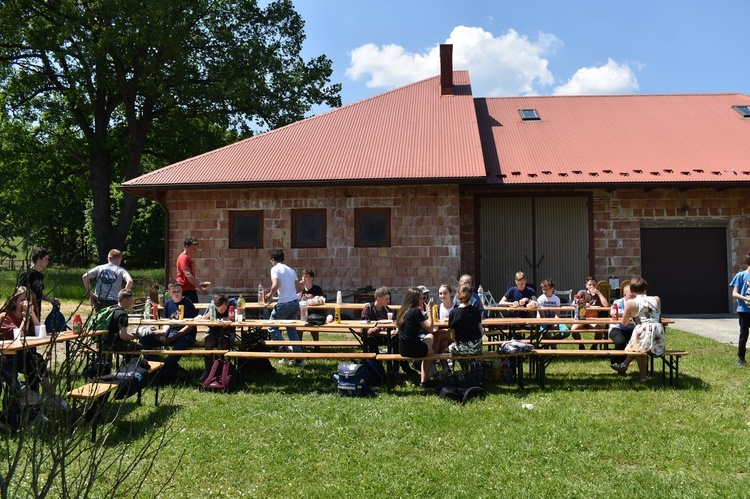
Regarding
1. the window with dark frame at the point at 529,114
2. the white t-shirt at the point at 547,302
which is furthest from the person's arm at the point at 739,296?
the window with dark frame at the point at 529,114

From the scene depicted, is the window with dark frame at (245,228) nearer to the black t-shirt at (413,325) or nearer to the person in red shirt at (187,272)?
the person in red shirt at (187,272)

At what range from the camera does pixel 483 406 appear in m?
6.37

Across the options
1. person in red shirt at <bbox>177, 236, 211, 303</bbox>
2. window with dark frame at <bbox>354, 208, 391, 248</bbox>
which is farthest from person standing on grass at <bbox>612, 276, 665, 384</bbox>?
window with dark frame at <bbox>354, 208, 391, 248</bbox>

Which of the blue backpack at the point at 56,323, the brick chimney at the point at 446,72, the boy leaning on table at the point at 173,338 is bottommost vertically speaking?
the boy leaning on table at the point at 173,338

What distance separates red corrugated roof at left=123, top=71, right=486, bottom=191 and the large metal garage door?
2.00m

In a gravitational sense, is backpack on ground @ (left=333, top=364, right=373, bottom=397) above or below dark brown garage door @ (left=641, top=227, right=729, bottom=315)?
below

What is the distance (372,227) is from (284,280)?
5.28 m

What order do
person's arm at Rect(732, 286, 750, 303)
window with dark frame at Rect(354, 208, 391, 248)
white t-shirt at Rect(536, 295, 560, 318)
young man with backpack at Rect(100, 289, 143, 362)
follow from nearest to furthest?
young man with backpack at Rect(100, 289, 143, 362)
person's arm at Rect(732, 286, 750, 303)
white t-shirt at Rect(536, 295, 560, 318)
window with dark frame at Rect(354, 208, 391, 248)

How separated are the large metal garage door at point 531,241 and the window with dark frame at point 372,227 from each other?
2616 mm

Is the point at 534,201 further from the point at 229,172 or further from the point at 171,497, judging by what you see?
the point at 171,497

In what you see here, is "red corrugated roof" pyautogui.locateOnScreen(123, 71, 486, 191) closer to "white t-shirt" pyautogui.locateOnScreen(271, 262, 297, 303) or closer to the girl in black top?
"white t-shirt" pyautogui.locateOnScreen(271, 262, 297, 303)

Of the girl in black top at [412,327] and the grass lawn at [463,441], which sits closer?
the grass lawn at [463,441]

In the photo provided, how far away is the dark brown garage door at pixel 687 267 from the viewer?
14.8 metres

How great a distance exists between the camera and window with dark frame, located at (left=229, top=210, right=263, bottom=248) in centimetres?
1415
